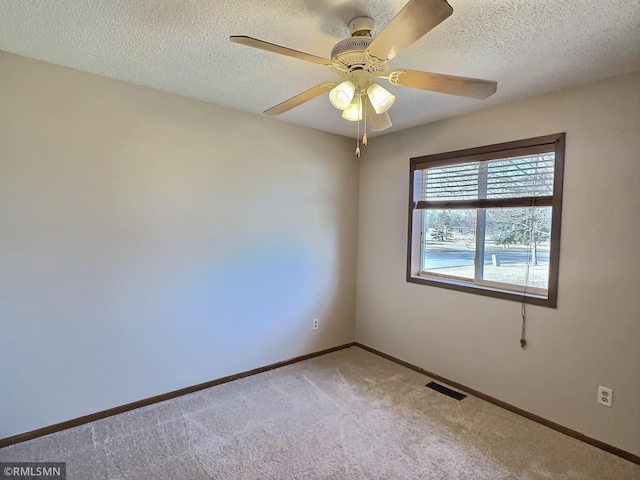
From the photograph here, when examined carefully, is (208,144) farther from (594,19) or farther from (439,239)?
(594,19)

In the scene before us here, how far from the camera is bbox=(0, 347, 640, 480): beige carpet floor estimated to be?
1.99m

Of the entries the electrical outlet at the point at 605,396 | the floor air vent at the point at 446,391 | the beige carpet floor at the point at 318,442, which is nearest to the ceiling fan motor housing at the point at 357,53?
the beige carpet floor at the point at 318,442

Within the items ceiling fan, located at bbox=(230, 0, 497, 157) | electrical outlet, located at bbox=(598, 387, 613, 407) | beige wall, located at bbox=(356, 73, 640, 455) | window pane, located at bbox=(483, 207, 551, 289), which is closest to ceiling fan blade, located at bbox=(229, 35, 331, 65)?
ceiling fan, located at bbox=(230, 0, 497, 157)

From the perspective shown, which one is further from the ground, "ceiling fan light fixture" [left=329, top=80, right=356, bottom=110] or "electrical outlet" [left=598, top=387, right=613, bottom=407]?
"ceiling fan light fixture" [left=329, top=80, right=356, bottom=110]

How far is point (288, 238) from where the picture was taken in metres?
3.38

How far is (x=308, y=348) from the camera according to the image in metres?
3.60

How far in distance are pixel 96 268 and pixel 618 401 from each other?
3.45 meters

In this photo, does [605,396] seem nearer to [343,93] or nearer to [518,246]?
[518,246]

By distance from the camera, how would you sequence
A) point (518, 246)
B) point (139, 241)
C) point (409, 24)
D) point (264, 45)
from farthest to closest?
point (518, 246)
point (139, 241)
point (264, 45)
point (409, 24)

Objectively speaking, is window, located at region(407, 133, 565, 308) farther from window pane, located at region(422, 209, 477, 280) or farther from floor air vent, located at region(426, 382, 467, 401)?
floor air vent, located at region(426, 382, 467, 401)

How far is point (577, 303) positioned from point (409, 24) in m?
2.16

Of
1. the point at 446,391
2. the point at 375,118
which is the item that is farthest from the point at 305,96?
the point at 446,391

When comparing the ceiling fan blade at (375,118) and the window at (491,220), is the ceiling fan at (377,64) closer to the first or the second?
the ceiling fan blade at (375,118)

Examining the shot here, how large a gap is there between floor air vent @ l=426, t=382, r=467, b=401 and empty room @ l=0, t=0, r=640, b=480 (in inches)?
2.4
